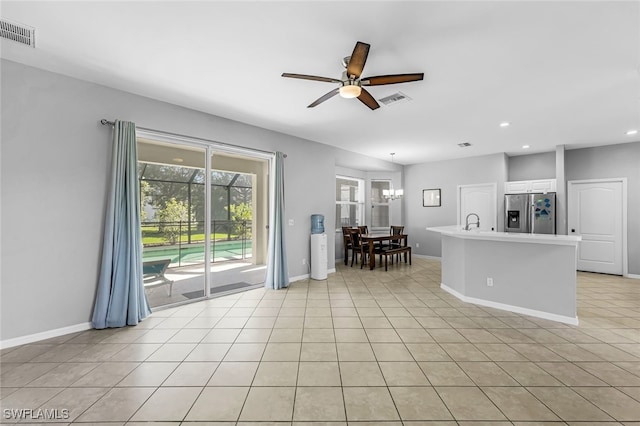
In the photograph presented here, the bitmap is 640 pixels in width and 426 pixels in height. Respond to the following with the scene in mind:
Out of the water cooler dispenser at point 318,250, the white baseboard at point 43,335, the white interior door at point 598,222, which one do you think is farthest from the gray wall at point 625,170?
the white baseboard at point 43,335

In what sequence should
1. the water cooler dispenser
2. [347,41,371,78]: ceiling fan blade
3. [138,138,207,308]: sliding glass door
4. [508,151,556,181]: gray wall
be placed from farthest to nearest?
[508,151,556,181]: gray wall < the water cooler dispenser < [138,138,207,308]: sliding glass door < [347,41,371,78]: ceiling fan blade

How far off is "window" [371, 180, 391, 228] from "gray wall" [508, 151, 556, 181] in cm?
327

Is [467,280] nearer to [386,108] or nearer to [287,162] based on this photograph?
[386,108]

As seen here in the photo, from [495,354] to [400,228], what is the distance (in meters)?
4.99

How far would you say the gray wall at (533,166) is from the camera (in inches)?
253

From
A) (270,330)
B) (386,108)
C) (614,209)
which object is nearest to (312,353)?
(270,330)

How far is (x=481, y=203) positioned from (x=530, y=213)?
1088mm

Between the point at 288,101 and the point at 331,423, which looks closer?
the point at 331,423

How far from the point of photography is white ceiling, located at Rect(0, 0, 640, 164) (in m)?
2.01

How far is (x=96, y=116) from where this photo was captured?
3133mm

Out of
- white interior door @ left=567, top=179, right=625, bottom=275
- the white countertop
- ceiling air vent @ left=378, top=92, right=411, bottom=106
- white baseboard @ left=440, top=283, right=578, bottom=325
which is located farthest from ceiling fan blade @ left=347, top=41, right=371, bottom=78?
white interior door @ left=567, top=179, right=625, bottom=275

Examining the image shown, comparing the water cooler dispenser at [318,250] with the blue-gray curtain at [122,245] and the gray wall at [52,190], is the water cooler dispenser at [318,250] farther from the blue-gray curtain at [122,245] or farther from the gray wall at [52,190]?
the gray wall at [52,190]

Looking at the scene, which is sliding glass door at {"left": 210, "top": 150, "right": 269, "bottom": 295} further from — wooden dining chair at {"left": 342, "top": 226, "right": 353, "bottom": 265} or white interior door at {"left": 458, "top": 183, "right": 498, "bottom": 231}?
white interior door at {"left": 458, "top": 183, "right": 498, "bottom": 231}

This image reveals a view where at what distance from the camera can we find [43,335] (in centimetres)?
281
